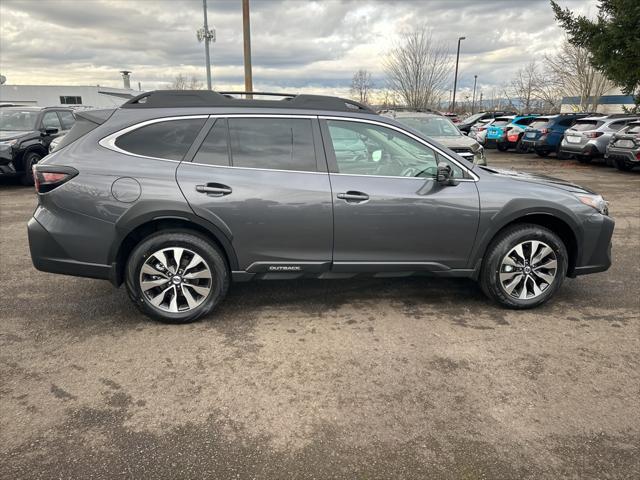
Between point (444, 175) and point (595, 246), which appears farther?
point (595, 246)

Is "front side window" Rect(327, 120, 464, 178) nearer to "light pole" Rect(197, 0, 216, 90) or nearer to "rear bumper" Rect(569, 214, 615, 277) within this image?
"rear bumper" Rect(569, 214, 615, 277)

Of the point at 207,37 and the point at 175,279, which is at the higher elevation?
the point at 207,37

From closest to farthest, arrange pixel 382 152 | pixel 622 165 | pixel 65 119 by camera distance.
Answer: pixel 382 152, pixel 65 119, pixel 622 165

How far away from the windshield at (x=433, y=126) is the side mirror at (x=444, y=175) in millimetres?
6750

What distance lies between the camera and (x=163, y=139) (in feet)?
12.6

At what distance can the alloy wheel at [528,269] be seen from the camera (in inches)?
164

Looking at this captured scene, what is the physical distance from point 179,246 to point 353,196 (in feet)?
4.72

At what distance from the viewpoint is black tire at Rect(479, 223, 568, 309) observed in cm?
412

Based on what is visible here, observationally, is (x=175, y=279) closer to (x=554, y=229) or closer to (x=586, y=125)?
(x=554, y=229)

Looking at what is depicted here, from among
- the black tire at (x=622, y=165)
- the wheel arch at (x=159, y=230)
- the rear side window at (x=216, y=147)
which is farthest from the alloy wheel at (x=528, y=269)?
the black tire at (x=622, y=165)

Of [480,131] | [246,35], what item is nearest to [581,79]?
[480,131]

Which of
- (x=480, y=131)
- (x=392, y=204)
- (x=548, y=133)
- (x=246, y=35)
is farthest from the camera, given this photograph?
(x=480, y=131)

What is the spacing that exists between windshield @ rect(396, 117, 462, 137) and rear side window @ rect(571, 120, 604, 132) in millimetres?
8044

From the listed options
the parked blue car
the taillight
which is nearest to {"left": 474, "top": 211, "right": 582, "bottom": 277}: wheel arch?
the taillight
